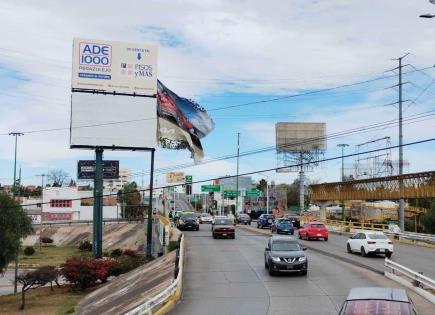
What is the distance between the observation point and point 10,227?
3594 cm

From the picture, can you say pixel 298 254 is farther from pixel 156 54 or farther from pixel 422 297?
pixel 156 54

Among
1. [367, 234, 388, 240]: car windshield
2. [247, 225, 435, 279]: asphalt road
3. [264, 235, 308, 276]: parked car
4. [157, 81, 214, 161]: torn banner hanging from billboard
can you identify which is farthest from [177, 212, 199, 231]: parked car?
[264, 235, 308, 276]: parked car

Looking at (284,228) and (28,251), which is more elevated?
(284,228)

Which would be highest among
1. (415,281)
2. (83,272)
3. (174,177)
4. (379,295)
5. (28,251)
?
(174,177)

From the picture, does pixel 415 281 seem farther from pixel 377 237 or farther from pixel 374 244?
pixel 377 237

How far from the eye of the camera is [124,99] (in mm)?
47688

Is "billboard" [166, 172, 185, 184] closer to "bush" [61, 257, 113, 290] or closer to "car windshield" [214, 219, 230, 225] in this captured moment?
"car windshield" [214, 219, 230, 225]

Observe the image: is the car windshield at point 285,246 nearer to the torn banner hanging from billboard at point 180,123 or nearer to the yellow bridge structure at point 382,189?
the yellow bridge structure at point 382,189

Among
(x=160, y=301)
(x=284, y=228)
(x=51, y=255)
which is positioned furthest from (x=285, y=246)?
(x=51, y=255)

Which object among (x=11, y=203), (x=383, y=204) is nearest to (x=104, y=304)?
(x=11, y=203)

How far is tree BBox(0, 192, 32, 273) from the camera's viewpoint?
35344 millimetres

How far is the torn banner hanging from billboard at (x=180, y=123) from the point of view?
166 ft

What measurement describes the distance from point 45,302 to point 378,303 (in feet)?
92.1

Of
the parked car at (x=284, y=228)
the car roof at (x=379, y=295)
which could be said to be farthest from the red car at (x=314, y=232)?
the car roof at (x=379, y=295)
